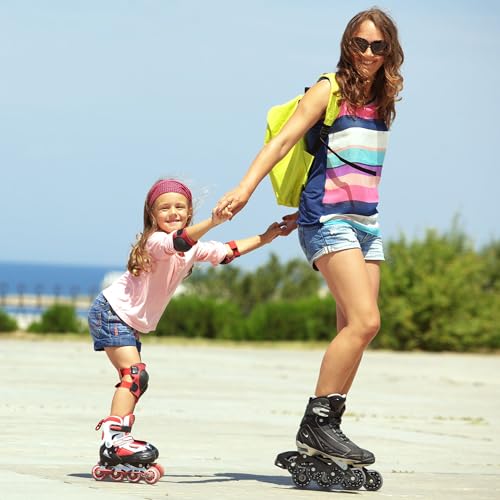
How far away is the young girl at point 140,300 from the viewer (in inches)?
229

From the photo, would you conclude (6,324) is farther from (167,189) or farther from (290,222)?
(290,222)

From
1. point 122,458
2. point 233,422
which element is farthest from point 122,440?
point 233,422

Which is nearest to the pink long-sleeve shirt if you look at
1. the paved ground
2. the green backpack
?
the green backpack

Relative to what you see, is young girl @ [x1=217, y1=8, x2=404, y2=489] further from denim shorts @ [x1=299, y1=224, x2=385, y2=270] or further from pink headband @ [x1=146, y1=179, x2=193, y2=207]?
pink headband @ [x1=146, y1=179, x2=193, y2=207]

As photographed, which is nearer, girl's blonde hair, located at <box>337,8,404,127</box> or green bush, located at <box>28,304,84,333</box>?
girl's blonde hair, located at <box>337,8,404,127</box>

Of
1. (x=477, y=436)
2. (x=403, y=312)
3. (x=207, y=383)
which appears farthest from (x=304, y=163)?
(x=403, y=312)

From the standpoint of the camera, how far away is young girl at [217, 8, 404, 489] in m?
5.66

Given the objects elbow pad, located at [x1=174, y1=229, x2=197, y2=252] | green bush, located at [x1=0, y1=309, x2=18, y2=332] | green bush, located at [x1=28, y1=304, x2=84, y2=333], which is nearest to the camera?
elbow pad, located at [x1=174, y1=229, x2=197, y2=252]

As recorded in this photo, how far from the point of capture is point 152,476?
569cm

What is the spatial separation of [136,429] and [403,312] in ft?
46.5

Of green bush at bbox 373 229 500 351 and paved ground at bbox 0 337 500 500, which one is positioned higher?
green bush at bbox 373 229 500 351

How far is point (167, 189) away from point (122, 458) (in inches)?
52.2

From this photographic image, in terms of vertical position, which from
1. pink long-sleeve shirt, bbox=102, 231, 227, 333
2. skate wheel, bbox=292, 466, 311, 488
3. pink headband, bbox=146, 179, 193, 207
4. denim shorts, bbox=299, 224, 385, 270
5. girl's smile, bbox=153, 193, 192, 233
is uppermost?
pink headband, bbox=146, 179, 193, 207

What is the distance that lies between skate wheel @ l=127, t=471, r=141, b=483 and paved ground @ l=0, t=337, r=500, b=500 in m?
0.12
